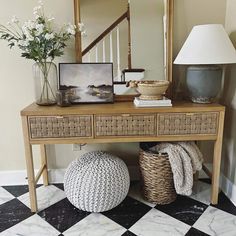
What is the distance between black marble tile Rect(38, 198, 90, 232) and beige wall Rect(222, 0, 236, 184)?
3.78ft

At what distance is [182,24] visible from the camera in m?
1.95

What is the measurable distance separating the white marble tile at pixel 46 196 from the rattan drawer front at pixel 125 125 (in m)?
0.71

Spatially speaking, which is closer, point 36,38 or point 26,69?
point 36,38

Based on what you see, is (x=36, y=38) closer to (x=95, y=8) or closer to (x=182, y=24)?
(x=95, y=8)

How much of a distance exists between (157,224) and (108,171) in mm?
475

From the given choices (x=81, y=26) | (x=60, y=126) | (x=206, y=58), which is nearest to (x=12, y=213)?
(x=60, y=126)

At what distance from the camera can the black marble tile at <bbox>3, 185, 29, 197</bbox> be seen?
2.04 m

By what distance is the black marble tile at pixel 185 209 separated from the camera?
5.57 ft

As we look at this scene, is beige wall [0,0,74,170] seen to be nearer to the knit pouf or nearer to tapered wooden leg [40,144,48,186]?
tapered wooden leg [40,144,48,186]

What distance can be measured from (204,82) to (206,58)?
0.20m

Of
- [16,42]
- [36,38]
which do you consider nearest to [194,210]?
[36,38]

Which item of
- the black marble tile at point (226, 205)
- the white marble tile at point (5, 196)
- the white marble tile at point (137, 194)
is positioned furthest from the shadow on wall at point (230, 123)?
the white marble tile at point (5, 196)

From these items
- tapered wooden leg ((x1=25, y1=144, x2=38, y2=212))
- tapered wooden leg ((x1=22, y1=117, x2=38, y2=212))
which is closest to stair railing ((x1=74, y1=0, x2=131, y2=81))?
tapered wooden leg ((x1=22, y1=117, x2=38, y2=212))

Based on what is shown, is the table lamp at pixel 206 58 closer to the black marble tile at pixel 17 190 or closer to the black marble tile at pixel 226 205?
the black marble tile at pixel 226 205
